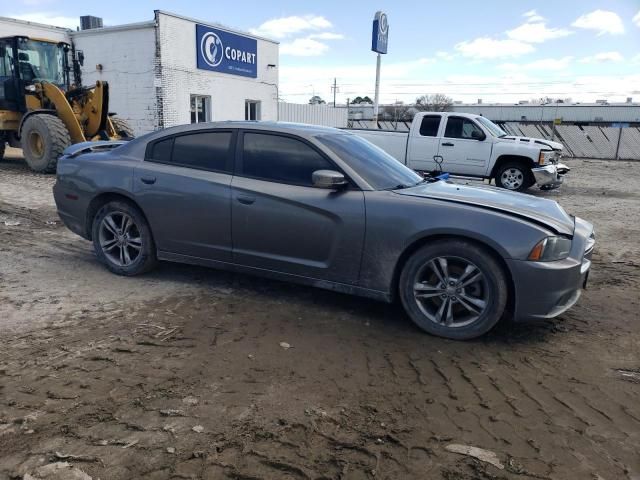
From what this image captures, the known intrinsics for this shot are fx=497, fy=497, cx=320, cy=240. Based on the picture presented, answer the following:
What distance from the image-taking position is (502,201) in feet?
13.3

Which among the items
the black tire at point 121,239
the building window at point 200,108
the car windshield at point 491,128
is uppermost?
the building window at point 200,108

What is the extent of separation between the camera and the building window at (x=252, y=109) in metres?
24.7

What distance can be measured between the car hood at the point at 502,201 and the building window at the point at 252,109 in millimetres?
21474

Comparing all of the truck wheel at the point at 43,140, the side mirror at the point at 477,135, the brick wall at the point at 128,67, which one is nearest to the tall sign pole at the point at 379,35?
the side mirror at the point at 477,135

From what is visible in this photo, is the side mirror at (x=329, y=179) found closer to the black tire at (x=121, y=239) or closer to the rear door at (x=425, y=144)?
the black tire at (x=121, y=239)

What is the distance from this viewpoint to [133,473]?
228 centimetres

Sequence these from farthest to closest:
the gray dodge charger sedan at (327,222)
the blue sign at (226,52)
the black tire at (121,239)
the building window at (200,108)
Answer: the building window at (200,108) < the blue sign at (226,52) < the black tire at (121,239) < the gray dodge charger sedan at (327,222)

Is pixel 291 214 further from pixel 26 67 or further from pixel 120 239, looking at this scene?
pixel 26 67

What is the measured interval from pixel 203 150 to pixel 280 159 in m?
0.83

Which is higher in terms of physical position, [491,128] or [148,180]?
[491,128]

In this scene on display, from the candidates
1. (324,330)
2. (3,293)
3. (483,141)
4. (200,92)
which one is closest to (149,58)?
(200,92)

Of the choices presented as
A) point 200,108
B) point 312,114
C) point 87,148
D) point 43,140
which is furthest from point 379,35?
point 87,148

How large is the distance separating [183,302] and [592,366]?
3278 mm

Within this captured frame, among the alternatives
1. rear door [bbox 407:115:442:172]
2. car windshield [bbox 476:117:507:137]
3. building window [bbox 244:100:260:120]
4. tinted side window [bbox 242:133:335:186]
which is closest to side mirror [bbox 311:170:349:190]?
tinted side window [bbox 242:133:335:186]
